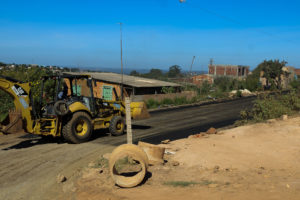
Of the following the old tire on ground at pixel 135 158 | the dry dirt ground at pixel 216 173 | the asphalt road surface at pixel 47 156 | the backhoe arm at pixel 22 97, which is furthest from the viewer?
the backhoe arm at pixel 22 97

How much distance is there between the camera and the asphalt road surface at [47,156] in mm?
6684

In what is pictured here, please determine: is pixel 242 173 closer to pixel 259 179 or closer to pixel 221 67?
pixel 259 179

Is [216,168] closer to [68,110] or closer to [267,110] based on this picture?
[68,110]

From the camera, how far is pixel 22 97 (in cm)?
990

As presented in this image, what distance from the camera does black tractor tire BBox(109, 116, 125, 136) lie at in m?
12.1

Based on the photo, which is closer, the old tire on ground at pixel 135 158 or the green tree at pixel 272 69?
the old tire on ground at pixel 135 158

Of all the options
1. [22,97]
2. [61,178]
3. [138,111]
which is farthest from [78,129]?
[61,178]

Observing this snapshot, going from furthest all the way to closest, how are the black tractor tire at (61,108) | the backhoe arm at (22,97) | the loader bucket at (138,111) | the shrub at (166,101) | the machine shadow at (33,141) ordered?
the shrub at (166,101) < the loader bucket at (138,111) < the machine shadow at (33,141) < the black tractor tire at (61,108) < the backhoe arm at (22,97)

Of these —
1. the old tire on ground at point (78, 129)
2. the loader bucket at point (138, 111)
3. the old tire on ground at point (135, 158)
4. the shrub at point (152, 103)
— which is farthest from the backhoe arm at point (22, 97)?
the shrub at point (152, 103)

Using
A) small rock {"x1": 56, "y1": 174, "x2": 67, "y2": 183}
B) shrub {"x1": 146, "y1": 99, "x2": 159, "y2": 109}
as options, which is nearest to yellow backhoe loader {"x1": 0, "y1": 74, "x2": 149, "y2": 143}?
small rock {"x1": 56, "y1": 174, "x2": 67, "y2": 183}

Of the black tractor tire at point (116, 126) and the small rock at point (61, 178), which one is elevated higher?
the black tractor tire at point (116, 126)

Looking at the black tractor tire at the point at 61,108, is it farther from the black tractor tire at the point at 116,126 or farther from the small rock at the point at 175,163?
the small rock at the point at 175,163

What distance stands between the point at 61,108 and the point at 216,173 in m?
6.10

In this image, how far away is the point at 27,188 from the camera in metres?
6.68
